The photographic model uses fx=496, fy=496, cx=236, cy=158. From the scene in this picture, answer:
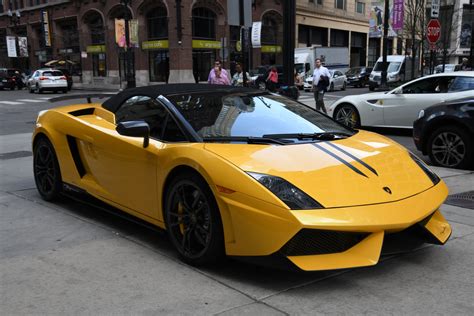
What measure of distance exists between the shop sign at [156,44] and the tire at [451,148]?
34.0 m

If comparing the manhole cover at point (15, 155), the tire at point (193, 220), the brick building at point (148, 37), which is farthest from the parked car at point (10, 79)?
the tire at point (193, 220)

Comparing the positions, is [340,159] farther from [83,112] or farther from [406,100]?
[406,100]

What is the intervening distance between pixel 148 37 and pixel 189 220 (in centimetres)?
3966

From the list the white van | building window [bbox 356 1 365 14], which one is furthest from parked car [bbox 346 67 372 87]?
building window [bbox 356 1 365 14]

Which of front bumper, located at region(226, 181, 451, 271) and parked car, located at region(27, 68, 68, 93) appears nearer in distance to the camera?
front bumper, located at region(226, 181, 451, 271)

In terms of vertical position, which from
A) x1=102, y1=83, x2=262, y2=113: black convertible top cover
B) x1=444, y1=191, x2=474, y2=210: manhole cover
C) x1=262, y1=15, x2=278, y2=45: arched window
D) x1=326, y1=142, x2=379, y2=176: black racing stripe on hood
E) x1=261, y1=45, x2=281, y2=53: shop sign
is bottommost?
x1=444, y1=191, x2=474, y2=210: manhole cover

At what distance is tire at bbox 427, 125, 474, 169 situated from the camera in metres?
7.40

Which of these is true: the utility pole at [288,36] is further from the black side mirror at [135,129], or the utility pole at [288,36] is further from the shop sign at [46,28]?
the shop sign at [46,28]

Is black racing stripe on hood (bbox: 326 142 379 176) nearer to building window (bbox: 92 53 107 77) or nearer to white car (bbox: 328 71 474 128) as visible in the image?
white car (bbox: 328 71 474 128)

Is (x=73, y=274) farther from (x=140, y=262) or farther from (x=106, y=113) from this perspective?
(x=106, y=113)

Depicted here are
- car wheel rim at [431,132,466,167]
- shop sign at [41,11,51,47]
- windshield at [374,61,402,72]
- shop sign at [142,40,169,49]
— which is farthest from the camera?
shop sign at [41,11,51,47]

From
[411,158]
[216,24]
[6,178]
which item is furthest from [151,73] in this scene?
[411,158]

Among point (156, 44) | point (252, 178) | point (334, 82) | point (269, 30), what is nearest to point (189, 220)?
point (252, 178)

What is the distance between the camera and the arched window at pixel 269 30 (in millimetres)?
46156
